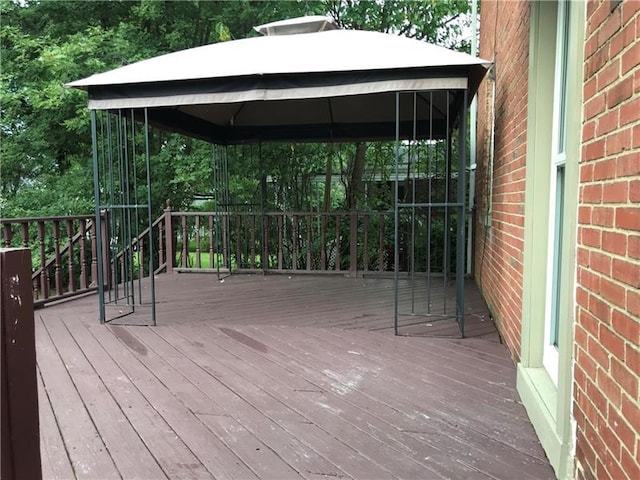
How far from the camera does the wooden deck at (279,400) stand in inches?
79.1

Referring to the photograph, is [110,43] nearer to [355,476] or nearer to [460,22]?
[460,22]

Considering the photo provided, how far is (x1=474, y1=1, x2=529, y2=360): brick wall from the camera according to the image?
10.0 feet

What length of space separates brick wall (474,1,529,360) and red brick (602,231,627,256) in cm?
144

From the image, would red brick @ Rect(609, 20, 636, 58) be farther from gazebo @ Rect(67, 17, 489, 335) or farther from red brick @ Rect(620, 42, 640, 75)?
gazebo @ Rect(67, 17, 489, 335)

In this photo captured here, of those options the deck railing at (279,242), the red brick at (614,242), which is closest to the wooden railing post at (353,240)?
the deck railing at (279,242)

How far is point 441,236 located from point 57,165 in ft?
24.4

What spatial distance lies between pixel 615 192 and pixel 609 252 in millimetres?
180

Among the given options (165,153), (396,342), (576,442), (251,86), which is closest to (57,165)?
(165,153)

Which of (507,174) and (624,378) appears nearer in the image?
(624,378)

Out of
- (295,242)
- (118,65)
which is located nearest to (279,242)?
(295,242)

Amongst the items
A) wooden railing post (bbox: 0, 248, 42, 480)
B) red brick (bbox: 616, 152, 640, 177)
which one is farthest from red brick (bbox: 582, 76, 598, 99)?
wooden railing post (bbox: 0, 248, 42, 480)

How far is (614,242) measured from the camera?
1.42 m

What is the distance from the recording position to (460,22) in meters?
9.91

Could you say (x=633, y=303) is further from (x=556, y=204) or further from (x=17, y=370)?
(x=17, y=370)
